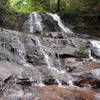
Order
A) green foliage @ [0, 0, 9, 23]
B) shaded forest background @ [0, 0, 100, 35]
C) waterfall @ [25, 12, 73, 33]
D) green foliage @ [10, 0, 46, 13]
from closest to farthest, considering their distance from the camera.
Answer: green foliage @ [0, 0, 9, 23]
shaded forest background @ [0, 0, 100, 35]
waterfall @ [25, 12, 73, 33]
green foliage @ [10, 0, 46, 13]

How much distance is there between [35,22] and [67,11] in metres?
3.25

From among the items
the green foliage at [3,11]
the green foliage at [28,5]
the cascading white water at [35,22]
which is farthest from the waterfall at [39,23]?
the green foliage at [28,5]

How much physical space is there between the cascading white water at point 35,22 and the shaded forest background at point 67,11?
573 millimetres

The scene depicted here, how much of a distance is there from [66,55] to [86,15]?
27.6 ft

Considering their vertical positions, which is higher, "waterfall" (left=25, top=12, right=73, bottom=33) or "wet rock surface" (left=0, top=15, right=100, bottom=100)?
"waterfall" (left=25, top=12, right=73, bottom=33)

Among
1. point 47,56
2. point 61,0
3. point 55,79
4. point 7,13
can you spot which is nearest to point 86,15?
point 61,0

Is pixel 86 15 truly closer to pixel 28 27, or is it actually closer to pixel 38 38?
pixel 28 27

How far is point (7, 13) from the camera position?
1598 cm

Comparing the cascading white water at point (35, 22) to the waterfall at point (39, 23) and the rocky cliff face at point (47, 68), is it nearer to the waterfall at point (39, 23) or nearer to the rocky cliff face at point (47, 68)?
the waterfall at point (39, 23)

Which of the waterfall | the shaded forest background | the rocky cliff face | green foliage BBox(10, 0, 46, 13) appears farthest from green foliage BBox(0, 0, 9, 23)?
green foliage BBox(10, 0, 46, 13)

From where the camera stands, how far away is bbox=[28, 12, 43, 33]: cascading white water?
56.1ft

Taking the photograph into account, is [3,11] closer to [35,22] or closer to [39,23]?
[35,22]

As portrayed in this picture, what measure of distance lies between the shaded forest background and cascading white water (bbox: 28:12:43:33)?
1.88 feet

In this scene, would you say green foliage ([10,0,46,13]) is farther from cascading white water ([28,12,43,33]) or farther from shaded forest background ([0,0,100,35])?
cascading white water ([28,12,43,33])
